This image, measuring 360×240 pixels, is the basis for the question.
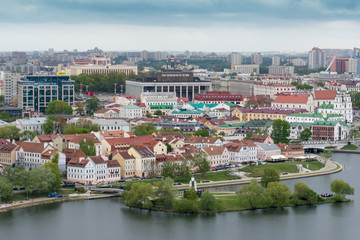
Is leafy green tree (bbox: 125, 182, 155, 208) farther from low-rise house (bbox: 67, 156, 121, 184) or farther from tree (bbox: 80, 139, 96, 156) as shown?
tree (bbox: 80, 139, 96, 156)

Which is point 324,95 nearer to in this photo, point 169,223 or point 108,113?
point 108,113

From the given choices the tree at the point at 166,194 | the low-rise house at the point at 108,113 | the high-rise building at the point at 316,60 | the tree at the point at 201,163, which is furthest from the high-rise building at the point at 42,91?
the high-rise building at the point at 316,60

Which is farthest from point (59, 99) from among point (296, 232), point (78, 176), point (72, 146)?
point (296, 232)

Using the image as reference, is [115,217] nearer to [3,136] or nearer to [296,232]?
[296,232]

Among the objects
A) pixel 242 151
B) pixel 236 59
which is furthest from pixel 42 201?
pixel 236 59

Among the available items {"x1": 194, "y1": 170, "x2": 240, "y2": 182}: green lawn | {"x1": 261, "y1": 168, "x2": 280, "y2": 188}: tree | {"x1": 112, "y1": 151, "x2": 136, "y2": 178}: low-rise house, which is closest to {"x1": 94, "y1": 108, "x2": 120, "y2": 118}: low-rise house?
{"x1": 112, "y1": 151, "x2": 136, "y2": 178}: low-rise house

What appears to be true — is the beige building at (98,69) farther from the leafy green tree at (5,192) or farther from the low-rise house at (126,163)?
the leafy green tree at (5,192)
